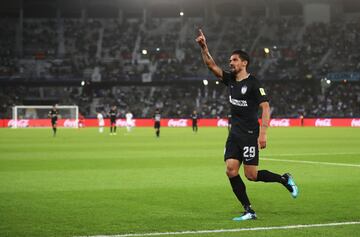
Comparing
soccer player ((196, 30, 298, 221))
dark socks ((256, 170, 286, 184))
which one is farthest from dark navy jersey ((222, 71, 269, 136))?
dark socks ((256, 170, 286, 184))

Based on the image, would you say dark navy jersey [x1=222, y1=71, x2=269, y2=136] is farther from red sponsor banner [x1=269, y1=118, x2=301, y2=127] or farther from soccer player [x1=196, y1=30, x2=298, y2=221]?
red sponsor banner [x1=269, y1=118, x2=301, y2=127]

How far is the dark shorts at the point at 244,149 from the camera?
32.2 ft

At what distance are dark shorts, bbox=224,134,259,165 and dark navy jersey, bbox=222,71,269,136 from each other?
0.31 feet

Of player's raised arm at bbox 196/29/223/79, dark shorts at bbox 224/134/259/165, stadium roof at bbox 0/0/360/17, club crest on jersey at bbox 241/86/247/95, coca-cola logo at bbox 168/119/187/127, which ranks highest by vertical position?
stadium roof at bbox 0/0/360/17

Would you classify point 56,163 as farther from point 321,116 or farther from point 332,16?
point 332,16

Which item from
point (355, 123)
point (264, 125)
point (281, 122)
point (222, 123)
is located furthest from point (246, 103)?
point (281, 122)

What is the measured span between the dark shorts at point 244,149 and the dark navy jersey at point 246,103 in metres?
0.10

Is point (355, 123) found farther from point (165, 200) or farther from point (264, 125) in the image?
point (264, 125)

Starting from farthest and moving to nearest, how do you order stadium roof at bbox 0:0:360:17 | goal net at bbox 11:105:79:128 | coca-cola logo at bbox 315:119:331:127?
stadium roof at bbox 0:0:360:17 → coca-cola logo at bbox 315:119:331:127 → goal net at bbox 11:105:79:128

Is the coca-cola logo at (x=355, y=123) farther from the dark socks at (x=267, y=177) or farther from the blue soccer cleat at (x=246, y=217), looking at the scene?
the blue soccer cleat at (x=246, y=217)

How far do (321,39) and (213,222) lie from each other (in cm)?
7101

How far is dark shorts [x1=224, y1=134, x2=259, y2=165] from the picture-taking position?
9820mm

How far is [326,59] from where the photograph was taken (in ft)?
255

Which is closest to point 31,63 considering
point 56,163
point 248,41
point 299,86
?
point 248,41
